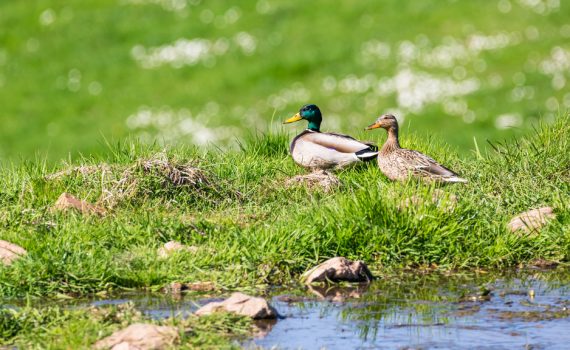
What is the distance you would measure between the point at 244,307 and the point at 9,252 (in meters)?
2.00

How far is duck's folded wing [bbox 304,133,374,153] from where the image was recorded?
397 inches

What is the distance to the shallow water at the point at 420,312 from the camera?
5.94m

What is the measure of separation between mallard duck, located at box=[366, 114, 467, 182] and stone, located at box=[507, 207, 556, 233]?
97cm

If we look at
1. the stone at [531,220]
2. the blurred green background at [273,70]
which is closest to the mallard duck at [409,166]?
the stone at [531,220]

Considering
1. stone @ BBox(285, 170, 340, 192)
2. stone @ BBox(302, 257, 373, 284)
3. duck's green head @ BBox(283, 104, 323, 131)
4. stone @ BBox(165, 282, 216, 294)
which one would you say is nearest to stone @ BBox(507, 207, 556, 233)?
stone @ BBox(302, 257, 373, 284)

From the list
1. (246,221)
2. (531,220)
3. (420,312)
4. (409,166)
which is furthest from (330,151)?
(420,312)

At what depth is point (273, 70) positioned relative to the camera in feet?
97.2

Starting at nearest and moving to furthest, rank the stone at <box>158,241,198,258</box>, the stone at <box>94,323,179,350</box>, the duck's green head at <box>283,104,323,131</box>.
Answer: the stone at <box>94,323,179,350</box> < the stone at <box>158,241,198,258</box> < the duck's green head at <box>283,104,323,131</box>

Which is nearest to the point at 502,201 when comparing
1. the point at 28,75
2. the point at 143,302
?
the point at 143,302

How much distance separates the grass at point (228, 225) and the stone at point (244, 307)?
88mm

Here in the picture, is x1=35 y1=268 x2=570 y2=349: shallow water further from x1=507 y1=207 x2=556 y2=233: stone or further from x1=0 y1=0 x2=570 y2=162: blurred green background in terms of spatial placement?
x1=0 y1=0 x2=570 y2=162: blurred green background

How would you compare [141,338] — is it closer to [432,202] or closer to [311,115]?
[432,202]

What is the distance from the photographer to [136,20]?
34062mm

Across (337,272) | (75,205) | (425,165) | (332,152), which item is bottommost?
(337,272)
